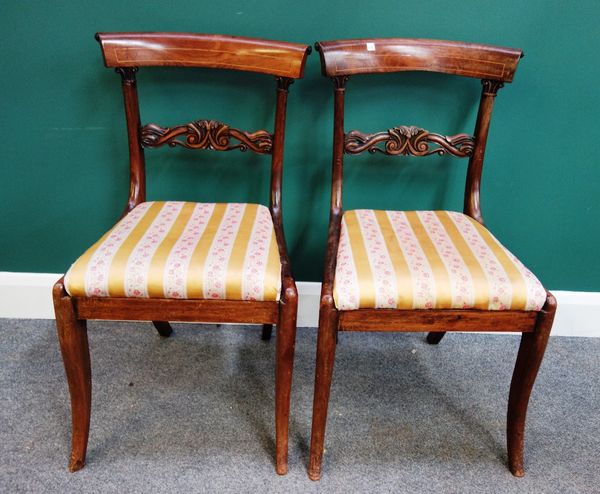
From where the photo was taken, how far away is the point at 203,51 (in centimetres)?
133

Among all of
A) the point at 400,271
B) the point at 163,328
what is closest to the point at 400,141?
the point at 400,271

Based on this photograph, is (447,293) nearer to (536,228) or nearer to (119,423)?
(536,228)

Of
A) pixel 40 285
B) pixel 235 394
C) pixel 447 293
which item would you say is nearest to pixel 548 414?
pixel 447 293

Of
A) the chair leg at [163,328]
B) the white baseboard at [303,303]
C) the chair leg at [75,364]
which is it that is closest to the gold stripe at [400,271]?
the white baseboard at [303,303]

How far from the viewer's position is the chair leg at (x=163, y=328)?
5.55 feet

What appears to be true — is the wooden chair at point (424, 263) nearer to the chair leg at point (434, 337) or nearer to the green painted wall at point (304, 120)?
the green painted wall at point (304, 120)

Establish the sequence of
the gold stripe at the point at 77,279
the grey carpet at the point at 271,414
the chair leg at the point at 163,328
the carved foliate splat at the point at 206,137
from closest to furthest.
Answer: the gold stripe at the point at 77,279, the grey carpet at the point at 271,414, the carved foliate splat at the point at 206,137, the chair leg at the point at 163,328

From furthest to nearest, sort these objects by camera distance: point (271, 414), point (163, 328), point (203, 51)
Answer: point (163, 328), point (271, 414), point (203, 51)

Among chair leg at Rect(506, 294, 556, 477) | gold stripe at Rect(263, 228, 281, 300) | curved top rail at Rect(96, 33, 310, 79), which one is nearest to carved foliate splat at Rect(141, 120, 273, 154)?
curved top rail at Rect(96, 33, 310, 79)

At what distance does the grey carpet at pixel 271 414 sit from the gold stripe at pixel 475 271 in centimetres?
48

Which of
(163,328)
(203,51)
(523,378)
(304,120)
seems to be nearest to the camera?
(523,378)

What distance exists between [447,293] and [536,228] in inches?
30.8

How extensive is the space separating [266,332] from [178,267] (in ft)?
2.22

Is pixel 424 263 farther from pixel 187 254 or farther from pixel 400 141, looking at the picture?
pixel 187 254
